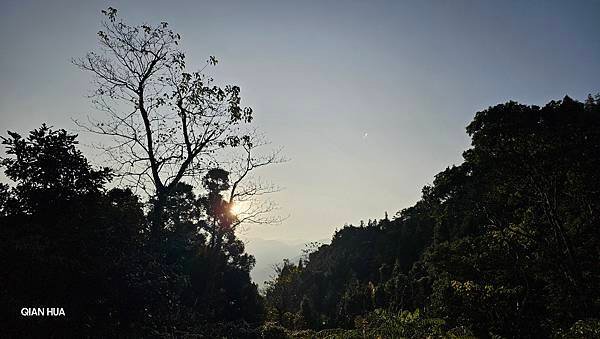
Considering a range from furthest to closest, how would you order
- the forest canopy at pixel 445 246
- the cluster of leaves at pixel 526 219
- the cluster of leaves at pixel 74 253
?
1. the cluster of leaves at pixel 526 219
2. the forest canopy at pixel 445 246
3. the cluster of leaves at pixel 74 253

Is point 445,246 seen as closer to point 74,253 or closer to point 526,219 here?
point 526,219

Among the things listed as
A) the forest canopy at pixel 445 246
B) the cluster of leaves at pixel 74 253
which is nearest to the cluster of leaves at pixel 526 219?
the forest canopy at pixel 445 246

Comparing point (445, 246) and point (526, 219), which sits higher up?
point (526, 219)

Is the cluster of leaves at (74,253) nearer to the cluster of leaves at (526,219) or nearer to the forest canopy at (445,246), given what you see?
the forest canopy at (445,246)

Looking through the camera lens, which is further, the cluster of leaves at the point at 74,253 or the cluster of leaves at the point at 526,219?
the cluster of leaves at the point at 526,219

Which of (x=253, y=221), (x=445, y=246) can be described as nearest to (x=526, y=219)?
(x=445, y=246)

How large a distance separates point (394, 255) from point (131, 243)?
64564 millimetres

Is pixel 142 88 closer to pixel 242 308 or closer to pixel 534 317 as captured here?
pixel 534 317

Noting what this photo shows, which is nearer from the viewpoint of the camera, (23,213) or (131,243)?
(23,213)

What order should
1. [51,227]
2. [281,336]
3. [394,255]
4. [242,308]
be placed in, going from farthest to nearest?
[394,255], [242,308], [281,336], [51,227]

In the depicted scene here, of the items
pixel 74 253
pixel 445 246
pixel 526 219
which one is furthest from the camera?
pixel 445 246

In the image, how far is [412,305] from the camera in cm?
4319

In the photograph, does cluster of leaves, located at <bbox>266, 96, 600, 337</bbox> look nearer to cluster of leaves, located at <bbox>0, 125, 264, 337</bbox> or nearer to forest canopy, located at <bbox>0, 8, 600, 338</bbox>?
forest canopy, located at <bbox>0, 8, 600, 338</bbox>

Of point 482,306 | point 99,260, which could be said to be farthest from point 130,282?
point 482,306
